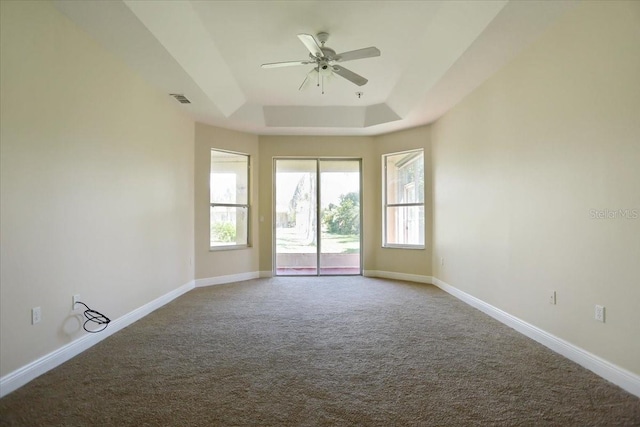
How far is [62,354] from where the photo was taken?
7.63 feet

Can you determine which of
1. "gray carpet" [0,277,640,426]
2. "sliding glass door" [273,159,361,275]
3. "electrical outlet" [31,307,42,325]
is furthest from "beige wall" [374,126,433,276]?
"electrical outlet" [31,307,42,325]

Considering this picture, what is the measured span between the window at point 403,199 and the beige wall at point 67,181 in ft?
12.2

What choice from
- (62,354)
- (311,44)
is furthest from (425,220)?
(62,354)

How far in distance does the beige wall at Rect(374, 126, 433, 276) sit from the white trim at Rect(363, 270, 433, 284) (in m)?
0.05

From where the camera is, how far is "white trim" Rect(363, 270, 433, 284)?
16.8ft

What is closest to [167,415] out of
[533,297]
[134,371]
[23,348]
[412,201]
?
[134,371]

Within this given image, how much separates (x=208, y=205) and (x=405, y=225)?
3.34 metres

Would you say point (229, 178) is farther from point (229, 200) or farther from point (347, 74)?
point (347, 74)

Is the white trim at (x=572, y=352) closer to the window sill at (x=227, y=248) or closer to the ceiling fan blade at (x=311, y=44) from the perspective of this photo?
the ceiling fan blade at (x=311, y=44)

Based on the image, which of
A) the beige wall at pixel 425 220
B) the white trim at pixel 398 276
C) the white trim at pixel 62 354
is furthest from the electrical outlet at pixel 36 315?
the beige wall at pixel 425 220

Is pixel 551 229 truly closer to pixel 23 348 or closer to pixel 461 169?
pixel 461 169

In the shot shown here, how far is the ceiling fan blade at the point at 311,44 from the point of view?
8.53ft

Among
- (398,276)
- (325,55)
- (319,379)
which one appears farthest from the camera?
(398,276)

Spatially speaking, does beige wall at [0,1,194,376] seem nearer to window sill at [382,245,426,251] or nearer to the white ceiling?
the white ceiling
